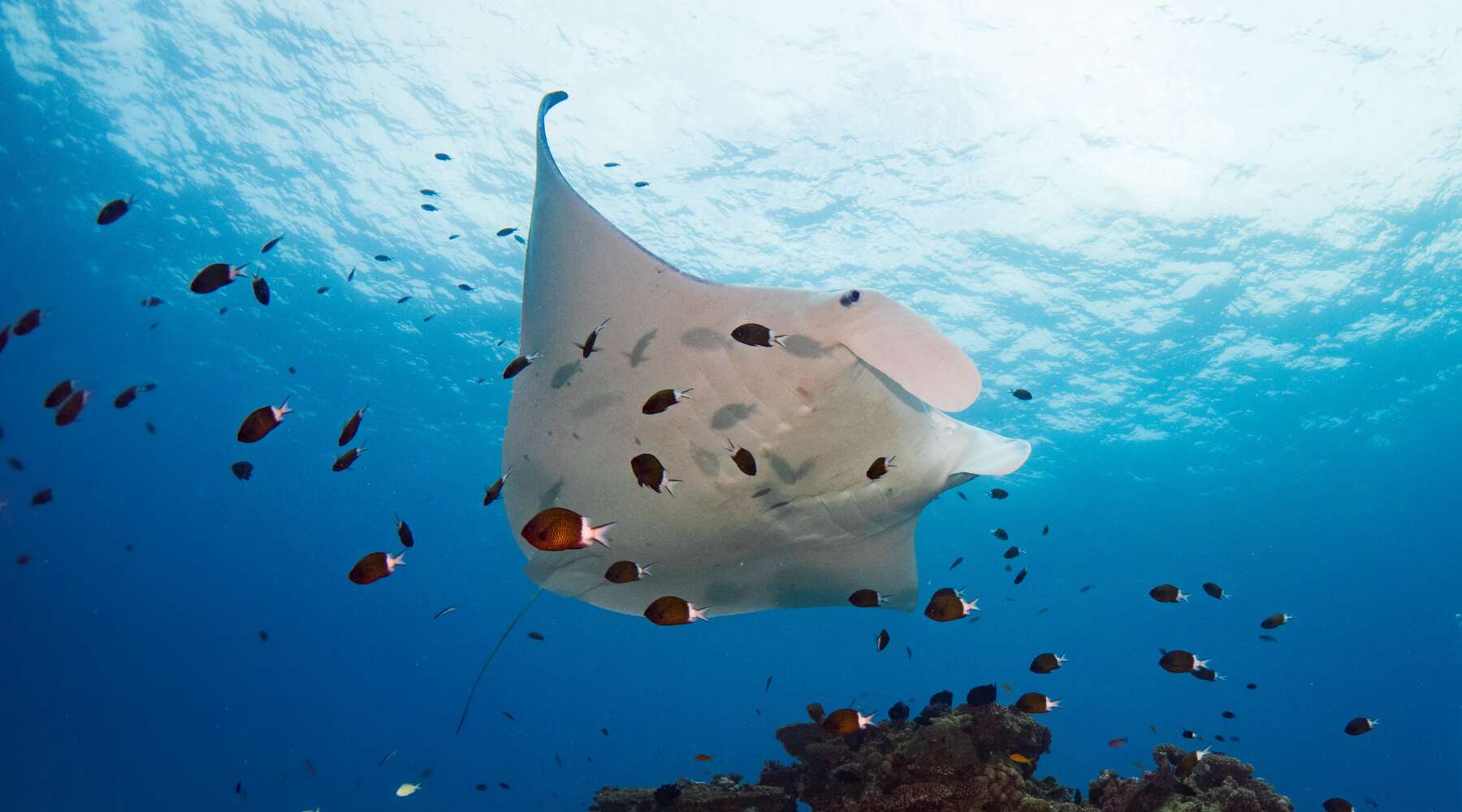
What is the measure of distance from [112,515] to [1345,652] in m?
97.0

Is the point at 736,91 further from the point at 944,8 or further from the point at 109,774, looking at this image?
the point at 109,774

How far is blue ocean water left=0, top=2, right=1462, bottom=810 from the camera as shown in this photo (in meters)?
14.0

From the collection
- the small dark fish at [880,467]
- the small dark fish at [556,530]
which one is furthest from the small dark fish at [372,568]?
the small dark fish at [880,467]

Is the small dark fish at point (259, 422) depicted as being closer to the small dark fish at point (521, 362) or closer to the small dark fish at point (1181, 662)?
the small dark fish at point (521, 362)

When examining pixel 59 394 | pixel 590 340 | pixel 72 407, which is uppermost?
pixel 590 340

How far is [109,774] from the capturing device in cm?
4884

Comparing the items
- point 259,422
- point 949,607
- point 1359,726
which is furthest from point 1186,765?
point 259,422

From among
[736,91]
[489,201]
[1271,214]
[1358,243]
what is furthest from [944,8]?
[1358,243]

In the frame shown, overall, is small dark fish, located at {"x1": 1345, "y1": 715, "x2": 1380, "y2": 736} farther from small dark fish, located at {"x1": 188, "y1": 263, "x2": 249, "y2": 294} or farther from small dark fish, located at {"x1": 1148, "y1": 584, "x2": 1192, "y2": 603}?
small dark fish, located at {"x1": 188, "y1": 263, "x2": 249, "y2": 294}

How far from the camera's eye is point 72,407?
6.09 m

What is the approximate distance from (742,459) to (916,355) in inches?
41.8

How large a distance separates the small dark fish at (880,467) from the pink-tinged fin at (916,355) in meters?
0.64

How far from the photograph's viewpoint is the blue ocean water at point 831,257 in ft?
45.8

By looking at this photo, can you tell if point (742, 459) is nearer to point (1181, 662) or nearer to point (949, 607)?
point (949, 607)
